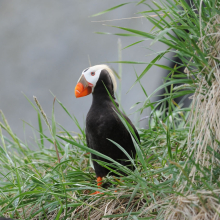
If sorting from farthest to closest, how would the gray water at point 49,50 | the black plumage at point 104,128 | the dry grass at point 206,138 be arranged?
the gray water at point 49,50 < the black plumage at point 104,128 < the dry grass at point 206,138


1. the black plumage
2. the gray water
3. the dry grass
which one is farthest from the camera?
the gray water

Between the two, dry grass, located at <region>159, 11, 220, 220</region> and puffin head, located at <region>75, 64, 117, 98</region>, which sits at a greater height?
puffin head, located at <region>75, 64, 117, 98</region>

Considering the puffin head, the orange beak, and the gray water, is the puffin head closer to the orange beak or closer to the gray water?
the orange beak

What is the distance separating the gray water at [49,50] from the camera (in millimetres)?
4352

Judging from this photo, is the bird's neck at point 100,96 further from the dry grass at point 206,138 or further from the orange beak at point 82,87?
the dry grass at point 206,138

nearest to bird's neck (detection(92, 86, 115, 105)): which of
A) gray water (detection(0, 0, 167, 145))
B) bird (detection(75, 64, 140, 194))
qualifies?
bird (detection(75, 64, 140, 194))

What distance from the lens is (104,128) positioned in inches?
61.8

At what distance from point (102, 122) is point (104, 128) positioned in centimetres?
3

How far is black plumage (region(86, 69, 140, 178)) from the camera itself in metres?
1.57

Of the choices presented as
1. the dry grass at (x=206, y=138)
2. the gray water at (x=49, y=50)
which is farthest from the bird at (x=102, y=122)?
the gray water at (x=49, y=50)

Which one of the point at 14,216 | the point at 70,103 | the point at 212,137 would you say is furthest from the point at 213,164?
the point at 70,103

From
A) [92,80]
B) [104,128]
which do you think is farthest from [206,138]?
[92,80]

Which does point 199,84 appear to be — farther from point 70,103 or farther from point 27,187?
point 70,103

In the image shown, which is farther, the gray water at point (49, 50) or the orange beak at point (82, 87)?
the gray water at point (49, 50)
